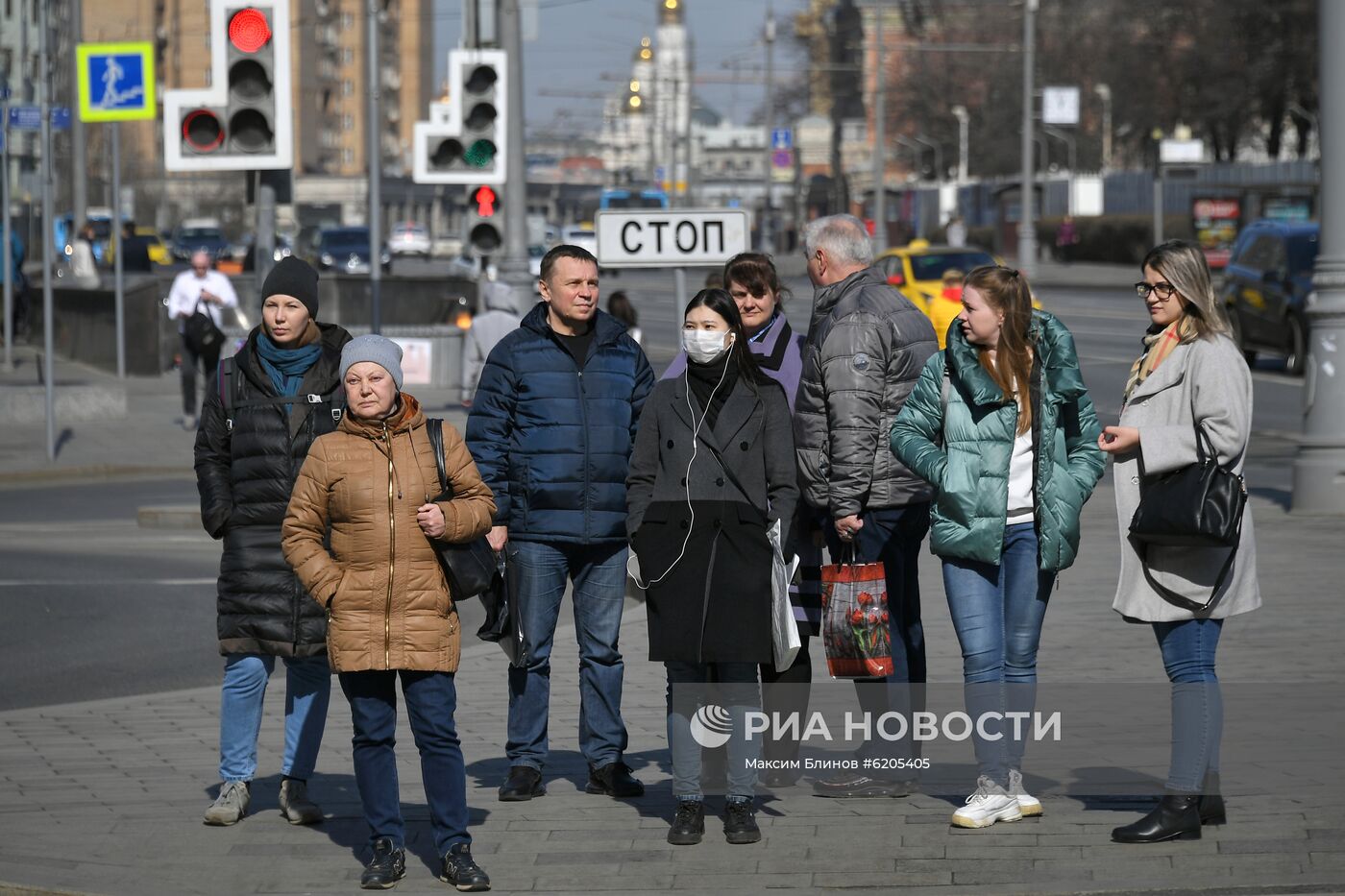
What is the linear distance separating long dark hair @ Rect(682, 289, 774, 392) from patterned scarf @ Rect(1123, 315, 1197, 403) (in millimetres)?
1081

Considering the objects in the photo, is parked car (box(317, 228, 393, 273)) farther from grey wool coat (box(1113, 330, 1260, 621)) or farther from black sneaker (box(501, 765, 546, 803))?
grey wool coat (box(1113, 330, 1260, 621))

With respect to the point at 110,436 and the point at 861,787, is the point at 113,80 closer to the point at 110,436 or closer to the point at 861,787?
the point at 110,436

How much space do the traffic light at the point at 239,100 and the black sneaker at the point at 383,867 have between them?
23.5 feet

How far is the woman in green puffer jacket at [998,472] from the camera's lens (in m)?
6.06

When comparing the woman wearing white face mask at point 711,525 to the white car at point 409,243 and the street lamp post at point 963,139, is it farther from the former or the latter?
the street lamp post at point 963,139

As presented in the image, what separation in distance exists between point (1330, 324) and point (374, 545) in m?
9.04

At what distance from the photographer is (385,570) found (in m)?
5.61

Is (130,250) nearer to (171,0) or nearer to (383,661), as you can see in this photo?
(383,661)

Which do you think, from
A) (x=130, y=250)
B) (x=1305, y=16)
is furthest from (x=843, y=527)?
(x=1305, y=16)

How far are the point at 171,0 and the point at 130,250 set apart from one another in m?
85.9

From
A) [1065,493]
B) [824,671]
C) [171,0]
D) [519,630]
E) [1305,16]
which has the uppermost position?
[171,0]

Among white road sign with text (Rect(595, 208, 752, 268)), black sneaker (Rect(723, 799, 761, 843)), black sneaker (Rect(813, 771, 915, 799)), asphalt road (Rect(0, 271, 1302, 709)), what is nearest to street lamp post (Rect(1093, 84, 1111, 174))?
asphalt road (Rect(0, 271, 1302, 709))

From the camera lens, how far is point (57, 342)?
3297 cm

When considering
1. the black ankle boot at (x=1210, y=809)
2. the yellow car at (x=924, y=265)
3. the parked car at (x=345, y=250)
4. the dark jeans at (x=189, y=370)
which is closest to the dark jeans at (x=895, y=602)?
the black ankle boot at (x=1210, y=809)
